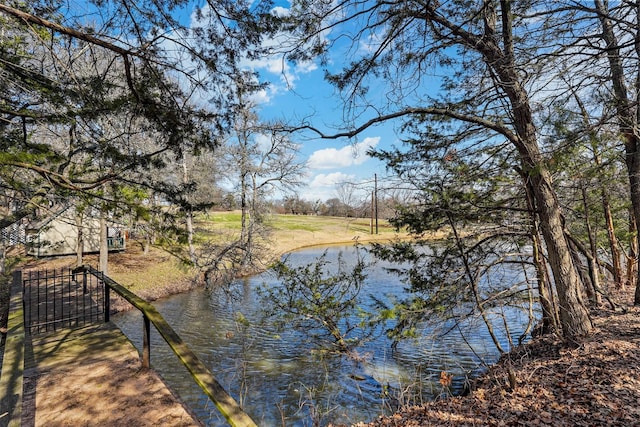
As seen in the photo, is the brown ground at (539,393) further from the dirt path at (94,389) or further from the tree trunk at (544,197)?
the tree trunk at (544,197)

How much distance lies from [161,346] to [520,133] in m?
8.40

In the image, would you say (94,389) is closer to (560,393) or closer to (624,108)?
(560,393)

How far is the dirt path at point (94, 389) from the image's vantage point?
2916 mm

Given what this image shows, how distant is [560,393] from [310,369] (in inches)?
165

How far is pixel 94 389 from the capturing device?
133 inches

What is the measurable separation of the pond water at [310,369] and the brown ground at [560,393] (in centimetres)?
51

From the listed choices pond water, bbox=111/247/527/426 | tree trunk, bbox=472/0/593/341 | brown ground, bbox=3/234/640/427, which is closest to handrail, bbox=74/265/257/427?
brown ground, bbox=3/234/640/427

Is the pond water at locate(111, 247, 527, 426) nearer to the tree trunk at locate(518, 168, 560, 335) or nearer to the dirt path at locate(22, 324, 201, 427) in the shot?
the tree trunk at locate(518, 168, 560, 335)

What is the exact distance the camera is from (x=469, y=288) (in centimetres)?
555

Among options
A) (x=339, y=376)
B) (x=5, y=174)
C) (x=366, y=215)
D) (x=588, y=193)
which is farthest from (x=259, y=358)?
(x=588, y=193)

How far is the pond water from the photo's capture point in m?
5.00

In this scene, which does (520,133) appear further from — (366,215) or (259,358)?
(259,358)

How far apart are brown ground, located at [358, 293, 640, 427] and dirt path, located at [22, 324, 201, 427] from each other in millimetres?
2416

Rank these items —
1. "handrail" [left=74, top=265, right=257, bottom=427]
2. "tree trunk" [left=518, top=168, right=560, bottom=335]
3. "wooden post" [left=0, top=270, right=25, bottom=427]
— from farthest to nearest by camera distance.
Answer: "tree trunk" [left=518, top=168, right=560, bottom=335]
"handrail" [left=74, top=265, right=257, bottom=427]
"wooden post" [left=0, top=270, right=25, bottom=427]
